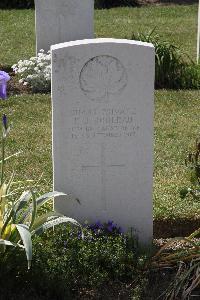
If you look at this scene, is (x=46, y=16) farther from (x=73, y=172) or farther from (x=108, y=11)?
(x=108, y=11)

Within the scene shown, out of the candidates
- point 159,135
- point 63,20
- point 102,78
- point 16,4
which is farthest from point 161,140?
point 16,4

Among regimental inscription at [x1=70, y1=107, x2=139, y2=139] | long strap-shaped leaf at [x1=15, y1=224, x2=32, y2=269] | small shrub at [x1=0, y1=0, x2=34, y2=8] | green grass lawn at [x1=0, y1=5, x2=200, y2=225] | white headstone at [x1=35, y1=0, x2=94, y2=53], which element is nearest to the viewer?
long strap-shaped leaf at [x1=15, y1=224, x2=32, y2=269]

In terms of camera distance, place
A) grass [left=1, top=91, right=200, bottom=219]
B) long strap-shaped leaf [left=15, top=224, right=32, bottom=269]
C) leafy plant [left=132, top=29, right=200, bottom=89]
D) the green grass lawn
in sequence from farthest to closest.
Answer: leafy plant [left=132, top=29, right=200, bottom=89] < the green grass lawn < grass [left=1, top=91, right=200, bottom=219] < long strap-shaped leaf [left=15, top=224, right=32, bottom=269]

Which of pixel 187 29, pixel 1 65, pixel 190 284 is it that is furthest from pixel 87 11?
pixel 190 284

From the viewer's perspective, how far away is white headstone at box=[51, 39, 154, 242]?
4539 millimetres

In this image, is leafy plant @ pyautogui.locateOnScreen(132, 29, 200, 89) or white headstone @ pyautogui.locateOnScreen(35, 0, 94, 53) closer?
leafy plant @ pyautogui.locateOnScreen(132, 29, 200, 89)

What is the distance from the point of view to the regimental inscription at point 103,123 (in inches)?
182

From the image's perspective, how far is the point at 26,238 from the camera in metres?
4.00

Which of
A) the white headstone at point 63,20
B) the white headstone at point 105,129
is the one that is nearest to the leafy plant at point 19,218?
the white headstone at point 105,129

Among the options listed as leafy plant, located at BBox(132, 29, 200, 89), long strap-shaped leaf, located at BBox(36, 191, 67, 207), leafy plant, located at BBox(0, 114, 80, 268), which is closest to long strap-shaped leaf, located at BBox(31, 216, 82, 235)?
leafy plant, located at BBox(0, 114, 80, 268)

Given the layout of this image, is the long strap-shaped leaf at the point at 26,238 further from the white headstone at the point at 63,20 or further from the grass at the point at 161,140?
the white headstone at the point at 63,20

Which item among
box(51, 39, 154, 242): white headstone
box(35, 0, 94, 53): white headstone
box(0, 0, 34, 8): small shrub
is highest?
box(0, 0, 34, 8): small shrub

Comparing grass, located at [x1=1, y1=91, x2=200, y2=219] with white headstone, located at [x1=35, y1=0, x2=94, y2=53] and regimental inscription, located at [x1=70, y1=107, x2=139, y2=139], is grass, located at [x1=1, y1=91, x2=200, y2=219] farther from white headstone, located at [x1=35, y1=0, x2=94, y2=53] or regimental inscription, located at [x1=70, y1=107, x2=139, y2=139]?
white headstone, located at [x1=35, y1=0, x2=94, y2=53]

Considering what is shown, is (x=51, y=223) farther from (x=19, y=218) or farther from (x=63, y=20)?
(x=63, y=20)
